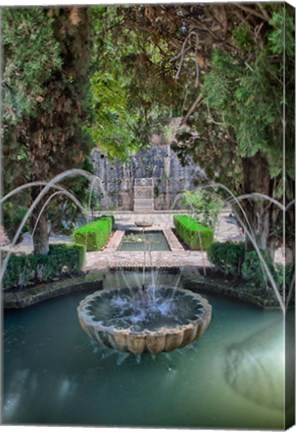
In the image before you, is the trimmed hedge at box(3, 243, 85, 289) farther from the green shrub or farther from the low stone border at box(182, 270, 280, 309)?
the green shrub

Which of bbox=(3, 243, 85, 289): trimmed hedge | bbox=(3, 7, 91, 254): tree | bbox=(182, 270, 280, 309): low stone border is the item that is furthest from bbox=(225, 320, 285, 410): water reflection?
bbox=(3, 7, 91, 254): tree

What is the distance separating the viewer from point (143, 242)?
3160 millimetres

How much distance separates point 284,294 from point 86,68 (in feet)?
6.38

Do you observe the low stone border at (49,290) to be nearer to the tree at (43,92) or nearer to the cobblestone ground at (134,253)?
the cobblestone ground at (134,253)

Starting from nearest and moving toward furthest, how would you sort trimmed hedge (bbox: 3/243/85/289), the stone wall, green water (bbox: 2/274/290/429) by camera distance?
green water (bbox: 2/274/290/429) < the stone wall < trimmed hedge (bbox: 3/243/85/289)

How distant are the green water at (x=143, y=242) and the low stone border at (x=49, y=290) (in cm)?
26

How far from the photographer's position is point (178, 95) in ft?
10.0

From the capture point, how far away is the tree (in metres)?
2.96

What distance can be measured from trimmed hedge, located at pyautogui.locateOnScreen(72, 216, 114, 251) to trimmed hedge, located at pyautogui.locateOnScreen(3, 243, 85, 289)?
62mm

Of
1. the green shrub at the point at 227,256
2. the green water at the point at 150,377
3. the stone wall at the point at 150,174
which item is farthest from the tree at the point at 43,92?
the green shrub at the point at 227,256

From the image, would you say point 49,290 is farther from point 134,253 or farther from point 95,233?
point 134,253

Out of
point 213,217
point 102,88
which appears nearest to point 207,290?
point 213,217

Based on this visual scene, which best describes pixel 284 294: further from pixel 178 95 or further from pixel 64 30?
pixel 64 30

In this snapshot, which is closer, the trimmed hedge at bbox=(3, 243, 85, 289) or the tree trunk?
the tree trunk
